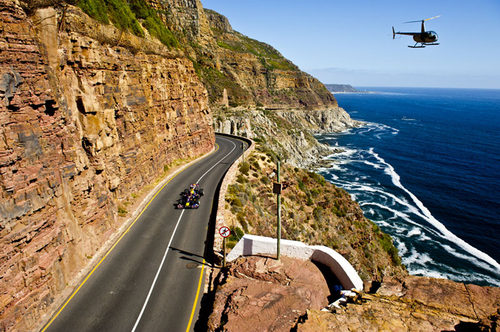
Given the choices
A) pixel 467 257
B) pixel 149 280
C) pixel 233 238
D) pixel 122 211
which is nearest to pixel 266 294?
pixel 149 280

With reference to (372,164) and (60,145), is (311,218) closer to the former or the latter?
(60,145)

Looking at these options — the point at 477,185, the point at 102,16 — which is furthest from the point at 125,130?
the point at 477,185

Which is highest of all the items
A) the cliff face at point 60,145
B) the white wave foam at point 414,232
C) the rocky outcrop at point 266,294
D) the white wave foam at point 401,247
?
the cliff face at point 60,145

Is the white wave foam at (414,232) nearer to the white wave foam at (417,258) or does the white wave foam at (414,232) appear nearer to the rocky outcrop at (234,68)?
the white wave foam at (417,258)

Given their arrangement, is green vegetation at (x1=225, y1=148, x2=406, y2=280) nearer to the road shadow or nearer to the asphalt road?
the road shadow

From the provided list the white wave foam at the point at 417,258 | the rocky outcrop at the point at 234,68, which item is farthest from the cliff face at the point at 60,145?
the white wave foam at the point at 417,258

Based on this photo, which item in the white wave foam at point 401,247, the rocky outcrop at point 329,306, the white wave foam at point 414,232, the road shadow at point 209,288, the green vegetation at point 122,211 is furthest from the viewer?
the white wave foam at point 414,232
